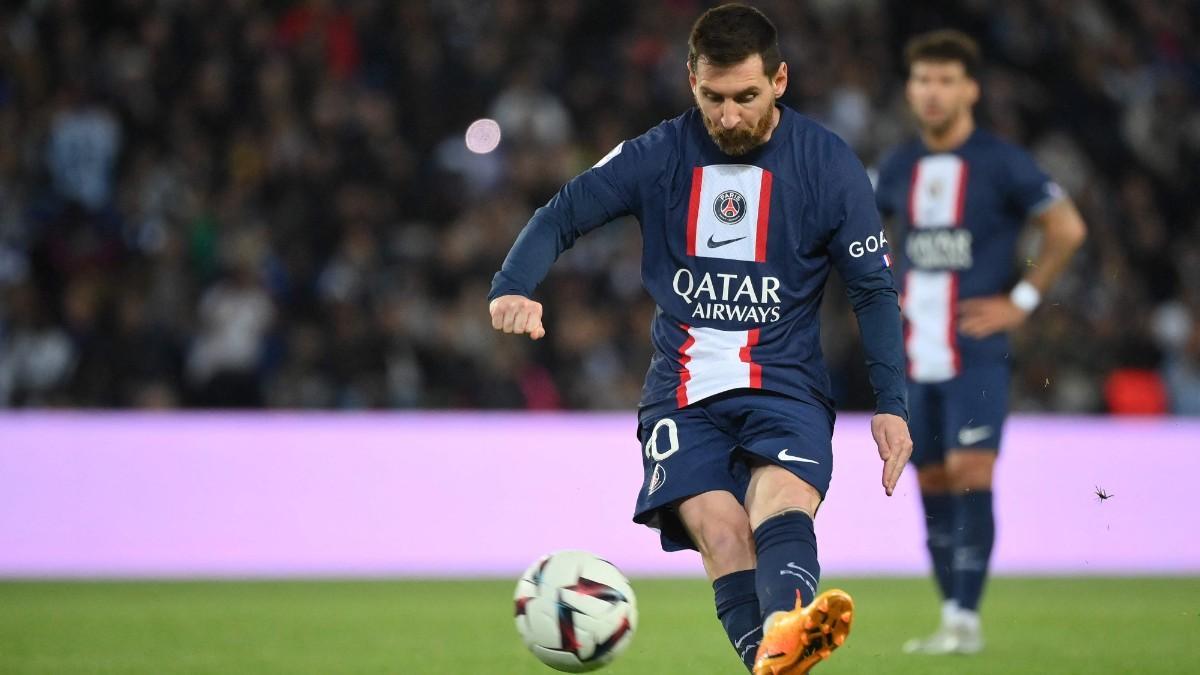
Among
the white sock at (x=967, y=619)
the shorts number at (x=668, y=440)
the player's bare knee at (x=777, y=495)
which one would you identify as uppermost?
the shorts number at (x=668, y=440)

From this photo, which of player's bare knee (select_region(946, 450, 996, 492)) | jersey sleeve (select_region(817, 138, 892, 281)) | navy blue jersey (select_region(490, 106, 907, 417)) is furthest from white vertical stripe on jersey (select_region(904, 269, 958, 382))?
jersey sleeve (select_region(817, 138, 892, 281))

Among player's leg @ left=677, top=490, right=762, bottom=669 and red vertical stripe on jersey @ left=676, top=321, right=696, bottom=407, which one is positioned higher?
red vertical stripe on jersey @ left=676, top=321, right=696, bottom=407

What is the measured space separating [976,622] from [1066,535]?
3.91 metres

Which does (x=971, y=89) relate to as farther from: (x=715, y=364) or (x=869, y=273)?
(x=715, y=364)

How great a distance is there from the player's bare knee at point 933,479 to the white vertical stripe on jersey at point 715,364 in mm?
2406

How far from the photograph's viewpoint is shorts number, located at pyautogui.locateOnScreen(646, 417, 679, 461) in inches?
172

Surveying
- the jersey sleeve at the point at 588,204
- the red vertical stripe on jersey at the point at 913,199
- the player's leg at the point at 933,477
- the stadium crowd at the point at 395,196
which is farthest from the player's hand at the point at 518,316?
the stadium crowd at the point at 395,196

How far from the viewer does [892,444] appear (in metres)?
4.16

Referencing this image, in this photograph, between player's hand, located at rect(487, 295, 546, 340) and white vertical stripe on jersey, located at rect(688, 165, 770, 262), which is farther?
white vertical stripe on jersey, located at rect(688, 165, 770, 262)

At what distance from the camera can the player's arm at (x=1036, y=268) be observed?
6.48m

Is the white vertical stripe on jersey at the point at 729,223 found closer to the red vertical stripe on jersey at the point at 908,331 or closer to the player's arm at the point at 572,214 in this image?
the player's arm at the point at 572,214

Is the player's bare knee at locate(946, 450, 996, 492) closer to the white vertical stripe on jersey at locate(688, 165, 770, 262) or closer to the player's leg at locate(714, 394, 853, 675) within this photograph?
Answer: the player's leg at locate(714, 394, 853, 675)

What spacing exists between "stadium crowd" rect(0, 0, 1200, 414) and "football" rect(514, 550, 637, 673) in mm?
6064

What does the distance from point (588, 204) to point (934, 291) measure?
8.53 feet
